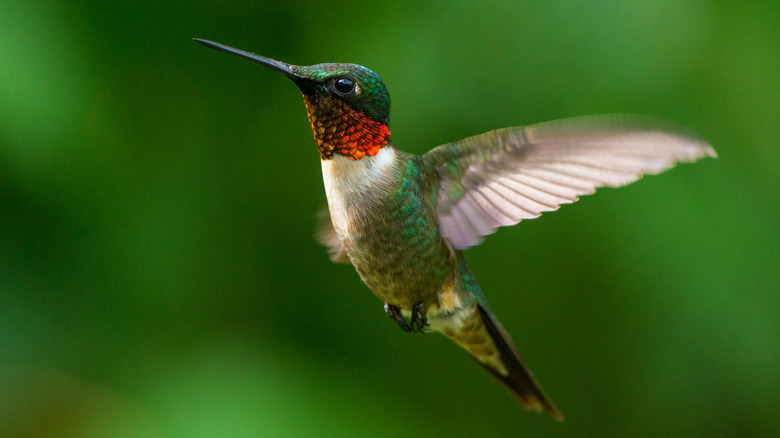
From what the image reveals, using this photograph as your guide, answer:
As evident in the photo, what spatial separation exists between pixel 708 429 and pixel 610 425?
0.28 m

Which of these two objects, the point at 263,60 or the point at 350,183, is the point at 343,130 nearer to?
the point at 350,183

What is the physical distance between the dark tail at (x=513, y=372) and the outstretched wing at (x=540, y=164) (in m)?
0.32

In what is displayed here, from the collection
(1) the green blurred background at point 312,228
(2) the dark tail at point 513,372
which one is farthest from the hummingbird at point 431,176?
(1) the green blurred background at point 312,228

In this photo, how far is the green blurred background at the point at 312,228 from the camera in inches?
66.6

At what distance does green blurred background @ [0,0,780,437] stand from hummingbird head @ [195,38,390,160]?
57 cm

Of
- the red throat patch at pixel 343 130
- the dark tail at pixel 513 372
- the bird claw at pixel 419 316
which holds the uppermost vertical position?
the red throat patch at pixel 343 130

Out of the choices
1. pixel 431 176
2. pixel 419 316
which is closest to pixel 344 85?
pixel 431 176

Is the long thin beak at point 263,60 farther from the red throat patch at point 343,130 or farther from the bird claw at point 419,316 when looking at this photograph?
the bird claw at point 419,316

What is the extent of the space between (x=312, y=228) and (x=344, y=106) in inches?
40.1

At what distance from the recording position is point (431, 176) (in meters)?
1.32

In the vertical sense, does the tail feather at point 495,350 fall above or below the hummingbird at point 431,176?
below

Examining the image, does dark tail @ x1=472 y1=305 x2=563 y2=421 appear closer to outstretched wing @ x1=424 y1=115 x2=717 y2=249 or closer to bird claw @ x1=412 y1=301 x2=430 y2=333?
bird claw @ x1=412 y1=301 x2=430 y2=333

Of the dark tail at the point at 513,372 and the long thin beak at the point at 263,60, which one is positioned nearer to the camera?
the long thin beak at the point at 263,60

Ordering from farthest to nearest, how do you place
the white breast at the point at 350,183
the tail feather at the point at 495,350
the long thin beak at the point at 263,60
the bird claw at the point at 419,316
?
the tail feather at the point at 495,350 < the bird claw at the point at 419,316 < the white breast at the point at 350,183 < the long thin beak at the point at 263,60
